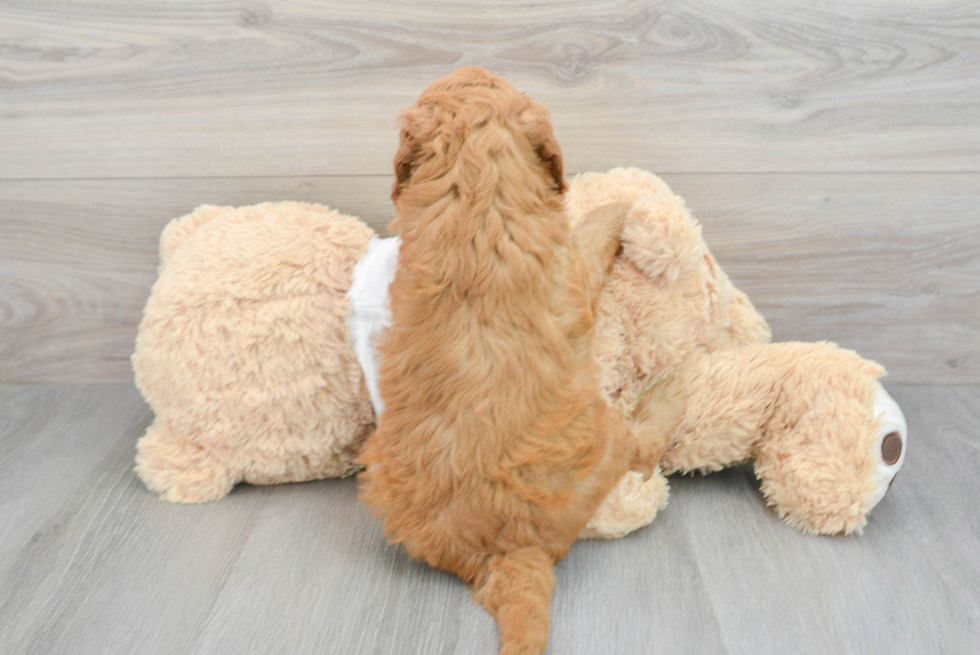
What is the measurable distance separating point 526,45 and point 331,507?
0.75 metres

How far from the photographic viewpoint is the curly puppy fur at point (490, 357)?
78 centimetres

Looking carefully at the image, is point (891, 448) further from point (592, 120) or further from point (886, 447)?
point (592, 120)

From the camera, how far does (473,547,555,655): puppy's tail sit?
29.8 inches

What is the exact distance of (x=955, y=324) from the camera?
4.25 ft

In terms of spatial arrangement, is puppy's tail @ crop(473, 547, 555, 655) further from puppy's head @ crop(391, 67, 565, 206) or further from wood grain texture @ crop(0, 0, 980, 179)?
wood grain texture @ crop(0, 0, 980, 179)

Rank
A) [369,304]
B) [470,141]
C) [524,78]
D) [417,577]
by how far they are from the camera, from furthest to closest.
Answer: [524,78] → [369,304] → [417,577] → [470,141]

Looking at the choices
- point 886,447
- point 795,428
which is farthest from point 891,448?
point 795,428

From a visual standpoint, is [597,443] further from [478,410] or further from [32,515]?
[32,515]

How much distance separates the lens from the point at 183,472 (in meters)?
1.07

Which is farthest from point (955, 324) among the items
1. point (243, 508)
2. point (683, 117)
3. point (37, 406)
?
point (37, 406)

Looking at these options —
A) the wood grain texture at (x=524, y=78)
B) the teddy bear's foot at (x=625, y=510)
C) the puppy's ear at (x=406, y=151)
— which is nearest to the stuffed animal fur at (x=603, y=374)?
the teddy bear's foot at (x=625, y=510)

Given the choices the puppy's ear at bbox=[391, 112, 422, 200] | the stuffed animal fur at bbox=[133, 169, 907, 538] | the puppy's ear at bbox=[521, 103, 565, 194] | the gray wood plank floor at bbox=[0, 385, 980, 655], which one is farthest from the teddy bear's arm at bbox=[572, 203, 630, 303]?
the gray wood plank floor at bbox=[0, 385, 980, 655]

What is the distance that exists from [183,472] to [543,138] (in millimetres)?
699

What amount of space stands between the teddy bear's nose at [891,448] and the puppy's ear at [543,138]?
53cm
